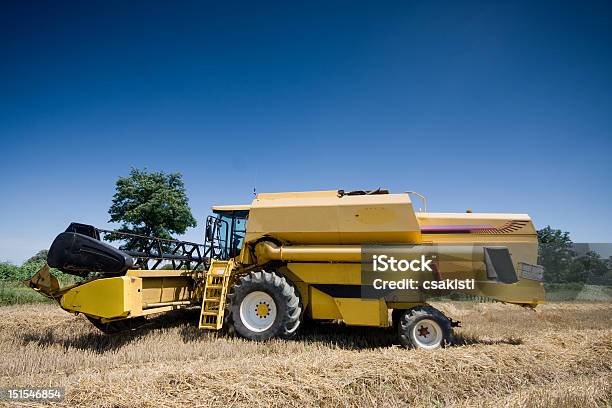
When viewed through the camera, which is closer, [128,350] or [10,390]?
[10,390]

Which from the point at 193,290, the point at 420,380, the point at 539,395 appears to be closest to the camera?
the point at 539,395

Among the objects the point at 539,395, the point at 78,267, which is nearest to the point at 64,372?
the point at 78,267

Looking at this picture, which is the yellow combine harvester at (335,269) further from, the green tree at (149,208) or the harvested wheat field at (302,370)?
the green tree at (149,208)

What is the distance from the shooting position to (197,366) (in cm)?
457

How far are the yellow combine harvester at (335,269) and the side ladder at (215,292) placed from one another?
0.02 meters

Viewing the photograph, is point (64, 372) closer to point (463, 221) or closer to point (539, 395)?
point (539, 395)

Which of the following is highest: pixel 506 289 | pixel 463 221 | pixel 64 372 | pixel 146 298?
pixel 463 221

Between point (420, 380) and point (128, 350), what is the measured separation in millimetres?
4123

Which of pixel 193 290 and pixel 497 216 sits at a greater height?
pixel 497 216

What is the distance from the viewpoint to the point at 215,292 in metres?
7.21

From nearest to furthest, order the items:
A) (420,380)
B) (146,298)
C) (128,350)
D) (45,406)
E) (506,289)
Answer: (45,406) < (420,380) < (128,350) < (506,289) < (146,298)

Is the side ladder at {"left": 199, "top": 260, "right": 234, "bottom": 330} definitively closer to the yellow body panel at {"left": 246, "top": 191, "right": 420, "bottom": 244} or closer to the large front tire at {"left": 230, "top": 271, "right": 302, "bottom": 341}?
the large front tire at {"left": 230, "top": 271, "right": 302, "bottom": 341}

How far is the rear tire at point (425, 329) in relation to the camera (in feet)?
19.4

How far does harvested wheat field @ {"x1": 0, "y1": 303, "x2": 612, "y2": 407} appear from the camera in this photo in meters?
3.71
